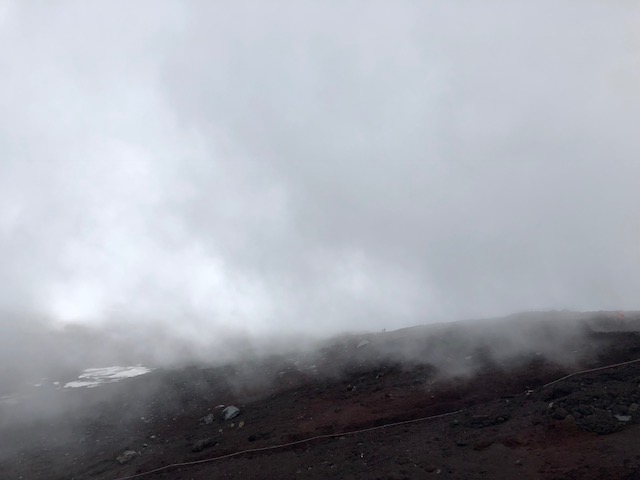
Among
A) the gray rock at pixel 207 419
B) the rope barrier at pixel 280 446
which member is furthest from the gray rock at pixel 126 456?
the gray rock at pixel 207 419

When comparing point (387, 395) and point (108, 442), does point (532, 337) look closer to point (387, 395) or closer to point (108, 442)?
point (387, 395)

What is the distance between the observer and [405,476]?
479 inches

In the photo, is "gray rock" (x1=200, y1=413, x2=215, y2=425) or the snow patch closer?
"gray rock" (x1=200, y1=413, x2=215, y2=425)

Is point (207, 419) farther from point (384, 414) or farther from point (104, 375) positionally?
point (104, 375)

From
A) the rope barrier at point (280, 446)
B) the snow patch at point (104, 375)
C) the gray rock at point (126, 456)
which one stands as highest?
the snow patch at point (104, 375)

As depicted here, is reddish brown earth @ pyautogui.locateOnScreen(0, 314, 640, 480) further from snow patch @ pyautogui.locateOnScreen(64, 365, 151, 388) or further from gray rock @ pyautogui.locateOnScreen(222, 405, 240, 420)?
snow patch @ pyautogui.locateOnScreen(64, 365, 151, 388)

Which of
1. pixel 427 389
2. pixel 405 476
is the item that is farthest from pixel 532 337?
pixel 405 476

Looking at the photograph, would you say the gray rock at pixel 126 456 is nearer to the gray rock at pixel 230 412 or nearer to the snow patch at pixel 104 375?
the gray rock at pixel 230 412

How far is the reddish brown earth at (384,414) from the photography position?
12383 millimetres

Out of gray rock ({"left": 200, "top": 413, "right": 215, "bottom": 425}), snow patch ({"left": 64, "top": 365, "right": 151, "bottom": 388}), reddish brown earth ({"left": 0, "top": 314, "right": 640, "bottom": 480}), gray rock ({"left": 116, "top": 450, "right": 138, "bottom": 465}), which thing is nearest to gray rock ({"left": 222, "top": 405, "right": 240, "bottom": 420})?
reddish brown earth ({"left": 0, "top": 314, "right": 640, "bottom": 480})

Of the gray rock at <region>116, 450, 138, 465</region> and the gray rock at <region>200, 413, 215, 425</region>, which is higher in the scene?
the gray rock at <region>200, 413, 215, 425</region>

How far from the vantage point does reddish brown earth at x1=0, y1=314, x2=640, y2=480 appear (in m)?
12.4

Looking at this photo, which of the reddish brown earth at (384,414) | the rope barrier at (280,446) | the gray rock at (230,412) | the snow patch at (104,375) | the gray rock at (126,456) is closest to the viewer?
Result: the reddish brown earth at (384,414)

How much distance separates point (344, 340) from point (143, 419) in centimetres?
1079
